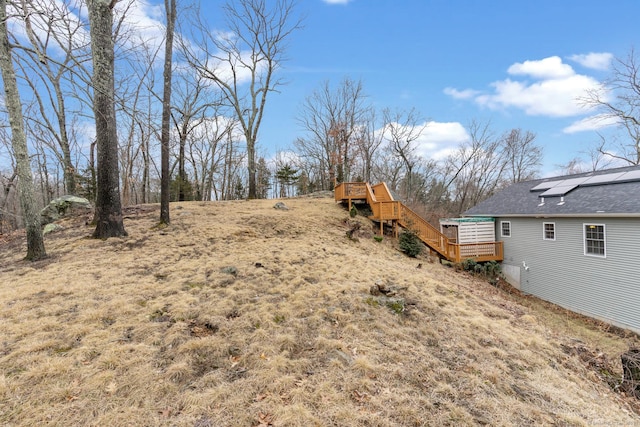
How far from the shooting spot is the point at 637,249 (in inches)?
326

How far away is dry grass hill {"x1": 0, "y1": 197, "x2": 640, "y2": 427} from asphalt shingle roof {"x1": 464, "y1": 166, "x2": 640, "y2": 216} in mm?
6458

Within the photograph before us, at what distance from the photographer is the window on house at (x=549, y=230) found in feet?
35.6

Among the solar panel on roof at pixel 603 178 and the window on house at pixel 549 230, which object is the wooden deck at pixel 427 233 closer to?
the window on house at pixel 549 230

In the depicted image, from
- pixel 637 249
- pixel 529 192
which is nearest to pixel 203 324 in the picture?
pixel 637 249

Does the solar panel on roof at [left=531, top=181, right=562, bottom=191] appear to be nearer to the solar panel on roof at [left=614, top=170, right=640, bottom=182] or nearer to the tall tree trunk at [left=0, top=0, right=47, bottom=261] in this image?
the solar panel on roof at [left=614, top=170, right=640, bottom=182]

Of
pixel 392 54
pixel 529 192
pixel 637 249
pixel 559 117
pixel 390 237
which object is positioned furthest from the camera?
pixel 559 117

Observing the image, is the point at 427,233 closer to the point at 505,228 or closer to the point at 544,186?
the point at 505,228

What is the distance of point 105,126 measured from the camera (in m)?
6.95

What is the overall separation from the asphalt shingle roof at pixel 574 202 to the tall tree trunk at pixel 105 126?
48.3 ft

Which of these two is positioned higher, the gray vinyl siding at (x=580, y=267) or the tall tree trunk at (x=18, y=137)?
the tall tree trunk at (x=18, y=137)

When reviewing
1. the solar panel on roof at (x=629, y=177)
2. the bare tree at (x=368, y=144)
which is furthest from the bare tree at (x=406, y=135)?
the solar panel on roof at (x=629, y=177)

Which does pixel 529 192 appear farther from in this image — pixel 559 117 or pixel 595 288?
pixel 559 117

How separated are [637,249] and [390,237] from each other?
7613 millimetres

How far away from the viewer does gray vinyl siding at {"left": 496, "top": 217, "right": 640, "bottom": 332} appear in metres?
8.46
